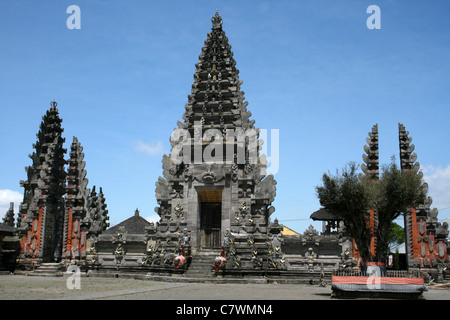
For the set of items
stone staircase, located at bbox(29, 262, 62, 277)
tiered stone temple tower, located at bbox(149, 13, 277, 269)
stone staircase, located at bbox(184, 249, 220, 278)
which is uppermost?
tiered stone temple tower, located at bbox(149, 13, 277, 269)

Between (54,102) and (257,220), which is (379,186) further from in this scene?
(54,102)

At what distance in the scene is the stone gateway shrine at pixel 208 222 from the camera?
25.2m

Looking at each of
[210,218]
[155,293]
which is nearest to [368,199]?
[155,293]

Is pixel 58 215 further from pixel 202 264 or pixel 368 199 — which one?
pixel 368 199

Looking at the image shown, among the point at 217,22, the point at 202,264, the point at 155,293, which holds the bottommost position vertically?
the point at 202,264

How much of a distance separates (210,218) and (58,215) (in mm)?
12742

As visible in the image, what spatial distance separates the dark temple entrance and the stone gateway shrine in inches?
2.7

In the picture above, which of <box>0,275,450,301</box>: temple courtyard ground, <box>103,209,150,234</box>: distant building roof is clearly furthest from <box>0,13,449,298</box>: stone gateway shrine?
<box>103,209,150,234</box>: distant building roof

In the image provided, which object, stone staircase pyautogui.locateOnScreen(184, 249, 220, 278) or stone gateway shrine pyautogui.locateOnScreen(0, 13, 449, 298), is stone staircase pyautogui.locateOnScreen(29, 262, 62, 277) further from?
stone staircase pyautogui.locateOnScreen(184, 249, 220, 278)

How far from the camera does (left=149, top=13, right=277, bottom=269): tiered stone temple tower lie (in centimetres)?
2739

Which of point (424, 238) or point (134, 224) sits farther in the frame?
point (134, 224)

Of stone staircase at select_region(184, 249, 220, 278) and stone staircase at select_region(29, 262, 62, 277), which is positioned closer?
stone staircase at select_region(184, 249, 220, 278)

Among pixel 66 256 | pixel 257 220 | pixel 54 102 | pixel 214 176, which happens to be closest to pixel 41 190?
pixel 66 256

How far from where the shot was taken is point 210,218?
95.7 feet
